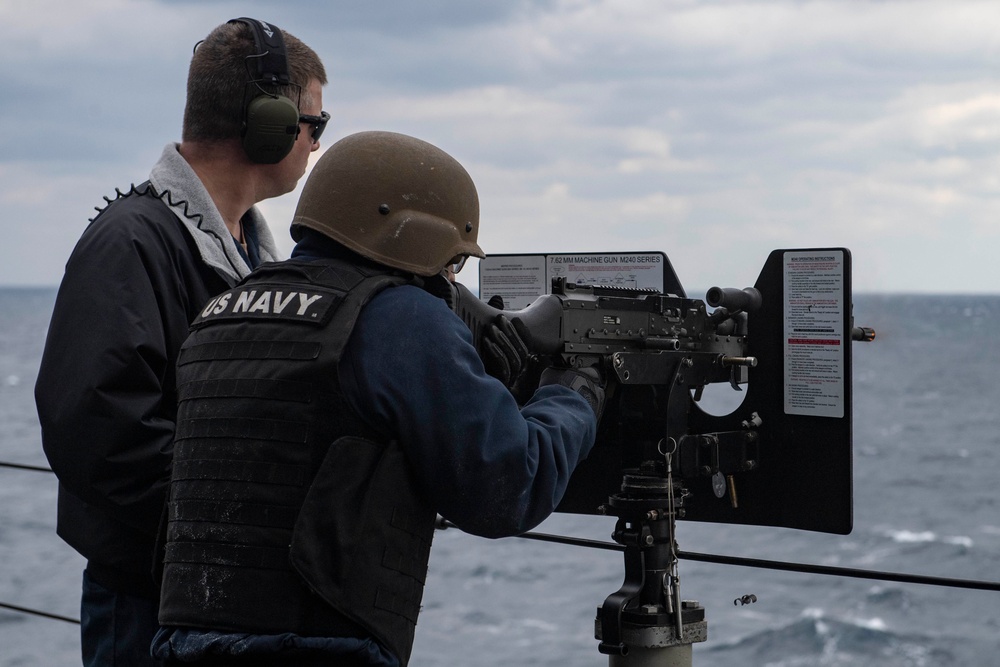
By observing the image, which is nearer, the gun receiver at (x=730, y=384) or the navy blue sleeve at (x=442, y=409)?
the navy blue sleeve at (x=442, y=409)

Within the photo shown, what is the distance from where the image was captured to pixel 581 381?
2361 mm

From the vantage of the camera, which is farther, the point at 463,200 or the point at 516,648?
the point at 516,648

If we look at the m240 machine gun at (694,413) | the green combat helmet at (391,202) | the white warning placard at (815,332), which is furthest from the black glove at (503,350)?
the white warning placard at (815,332)

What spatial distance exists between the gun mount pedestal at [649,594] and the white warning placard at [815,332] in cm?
47

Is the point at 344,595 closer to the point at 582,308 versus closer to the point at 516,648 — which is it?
the point at 582,308

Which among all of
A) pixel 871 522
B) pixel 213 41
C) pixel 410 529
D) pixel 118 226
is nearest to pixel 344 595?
pixel 410 529

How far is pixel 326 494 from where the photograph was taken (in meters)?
1.79

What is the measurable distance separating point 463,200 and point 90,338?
28.3 inches

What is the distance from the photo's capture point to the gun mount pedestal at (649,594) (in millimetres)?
2482

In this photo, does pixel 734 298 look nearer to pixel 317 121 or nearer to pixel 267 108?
pixel 317 121

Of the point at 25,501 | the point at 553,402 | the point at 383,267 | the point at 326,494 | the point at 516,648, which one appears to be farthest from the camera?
the point at 25,501

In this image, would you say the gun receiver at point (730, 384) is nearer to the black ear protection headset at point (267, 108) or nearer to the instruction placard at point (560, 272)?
the instruction placard at point (560, 272)

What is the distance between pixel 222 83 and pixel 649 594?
4.67 ft

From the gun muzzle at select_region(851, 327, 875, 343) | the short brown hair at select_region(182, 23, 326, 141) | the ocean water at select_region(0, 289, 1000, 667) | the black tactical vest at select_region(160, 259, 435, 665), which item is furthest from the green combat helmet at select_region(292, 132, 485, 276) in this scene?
the ocean water at select_region(0, 289, 1000, 667)
